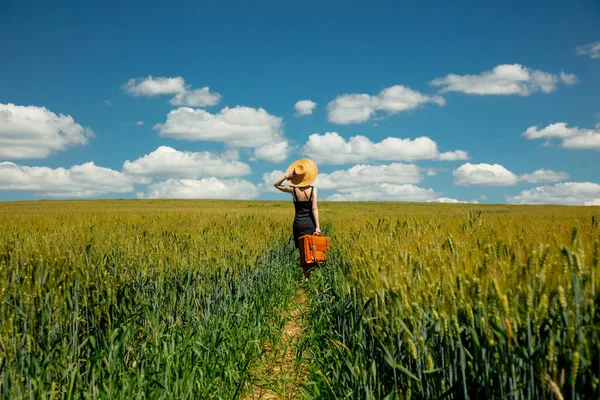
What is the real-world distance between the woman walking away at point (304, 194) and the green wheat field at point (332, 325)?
5.74 ft

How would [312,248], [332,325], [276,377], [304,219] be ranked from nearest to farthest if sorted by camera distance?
[276,377]
[332,325]
[312,248]
[304,219]

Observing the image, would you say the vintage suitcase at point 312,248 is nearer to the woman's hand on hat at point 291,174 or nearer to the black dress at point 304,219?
the black dress at point 304,219

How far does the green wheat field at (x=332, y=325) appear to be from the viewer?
1.68 meters

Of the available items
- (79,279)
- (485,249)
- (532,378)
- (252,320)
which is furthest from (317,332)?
(532,378)

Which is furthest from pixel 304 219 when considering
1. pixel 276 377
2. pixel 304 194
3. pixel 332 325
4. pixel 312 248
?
pixel 276 377

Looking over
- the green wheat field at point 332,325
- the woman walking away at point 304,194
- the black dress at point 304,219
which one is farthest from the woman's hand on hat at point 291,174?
the green wheat field at point 332,325

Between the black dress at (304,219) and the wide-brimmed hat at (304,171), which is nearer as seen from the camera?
the wide-brimmed hat at (304,171)

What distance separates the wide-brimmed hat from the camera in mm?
7656

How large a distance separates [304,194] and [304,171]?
1.39 feet

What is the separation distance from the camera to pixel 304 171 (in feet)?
25.0

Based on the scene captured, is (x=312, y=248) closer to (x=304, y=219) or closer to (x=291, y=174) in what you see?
(x=304, y=219)

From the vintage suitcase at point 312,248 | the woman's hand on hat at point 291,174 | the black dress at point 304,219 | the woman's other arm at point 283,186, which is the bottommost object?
the vintage suitcase at point 312,248

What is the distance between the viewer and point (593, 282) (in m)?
1.60

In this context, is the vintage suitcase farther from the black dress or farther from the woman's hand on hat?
the woman's hand on hat
